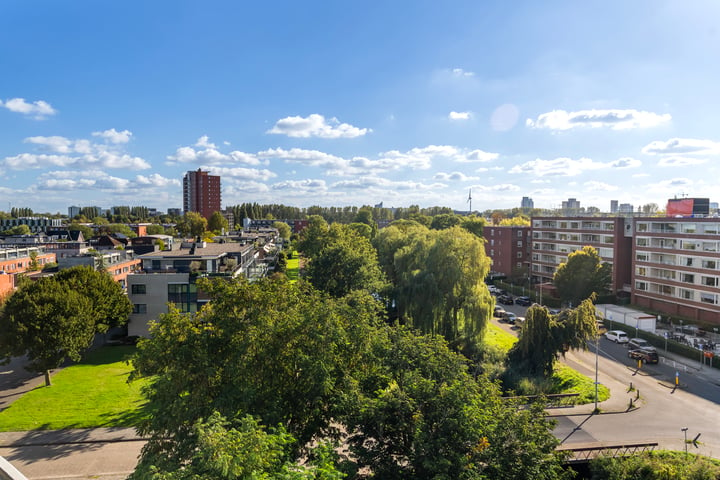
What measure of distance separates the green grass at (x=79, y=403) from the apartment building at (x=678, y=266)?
59.4 m

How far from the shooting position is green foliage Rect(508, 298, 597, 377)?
33125 millimetres

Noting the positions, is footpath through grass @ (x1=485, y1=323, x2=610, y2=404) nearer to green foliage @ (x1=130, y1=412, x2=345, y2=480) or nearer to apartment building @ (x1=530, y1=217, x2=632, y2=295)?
green foliage @ (x1=130, y1=412, x2=345, y2=480)

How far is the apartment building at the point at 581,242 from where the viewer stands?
6400 cm

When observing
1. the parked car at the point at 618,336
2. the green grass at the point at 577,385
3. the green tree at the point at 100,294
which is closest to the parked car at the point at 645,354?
the parked car at the point at 618,336

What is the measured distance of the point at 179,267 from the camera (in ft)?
161

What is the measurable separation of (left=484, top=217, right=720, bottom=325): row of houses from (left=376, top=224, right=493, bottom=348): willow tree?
1224 inches

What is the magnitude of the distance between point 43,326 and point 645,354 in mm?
50696

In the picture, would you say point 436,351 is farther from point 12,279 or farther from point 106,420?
point 12,279

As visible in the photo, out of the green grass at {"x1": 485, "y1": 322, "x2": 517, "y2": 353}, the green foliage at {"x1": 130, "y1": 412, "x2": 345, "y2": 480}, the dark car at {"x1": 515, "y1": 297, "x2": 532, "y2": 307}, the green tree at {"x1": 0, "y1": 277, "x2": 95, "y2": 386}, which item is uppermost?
the green foliage at {"x1": 130, "y1": 412, "x2": 345, "y2": 480}

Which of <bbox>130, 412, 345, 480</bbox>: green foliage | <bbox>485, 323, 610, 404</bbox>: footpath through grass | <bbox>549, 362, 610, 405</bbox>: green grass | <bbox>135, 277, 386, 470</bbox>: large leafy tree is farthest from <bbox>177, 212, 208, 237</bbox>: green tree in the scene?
<bbox>130, 412, 345, 480</bbox>: green foliage

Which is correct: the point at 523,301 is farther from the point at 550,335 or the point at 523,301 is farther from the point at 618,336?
the point at 550,335

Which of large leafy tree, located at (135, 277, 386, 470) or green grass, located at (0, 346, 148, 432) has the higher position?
large leafy tree, located at (135, 277, 386, 470)

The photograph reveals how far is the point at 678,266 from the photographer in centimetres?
5366

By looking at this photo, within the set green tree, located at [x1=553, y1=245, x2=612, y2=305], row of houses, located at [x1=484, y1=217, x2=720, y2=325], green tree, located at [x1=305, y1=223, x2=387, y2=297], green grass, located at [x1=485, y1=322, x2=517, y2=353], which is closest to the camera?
green grass, located at [x1=485, y1=322, x2=517, y2=353]
